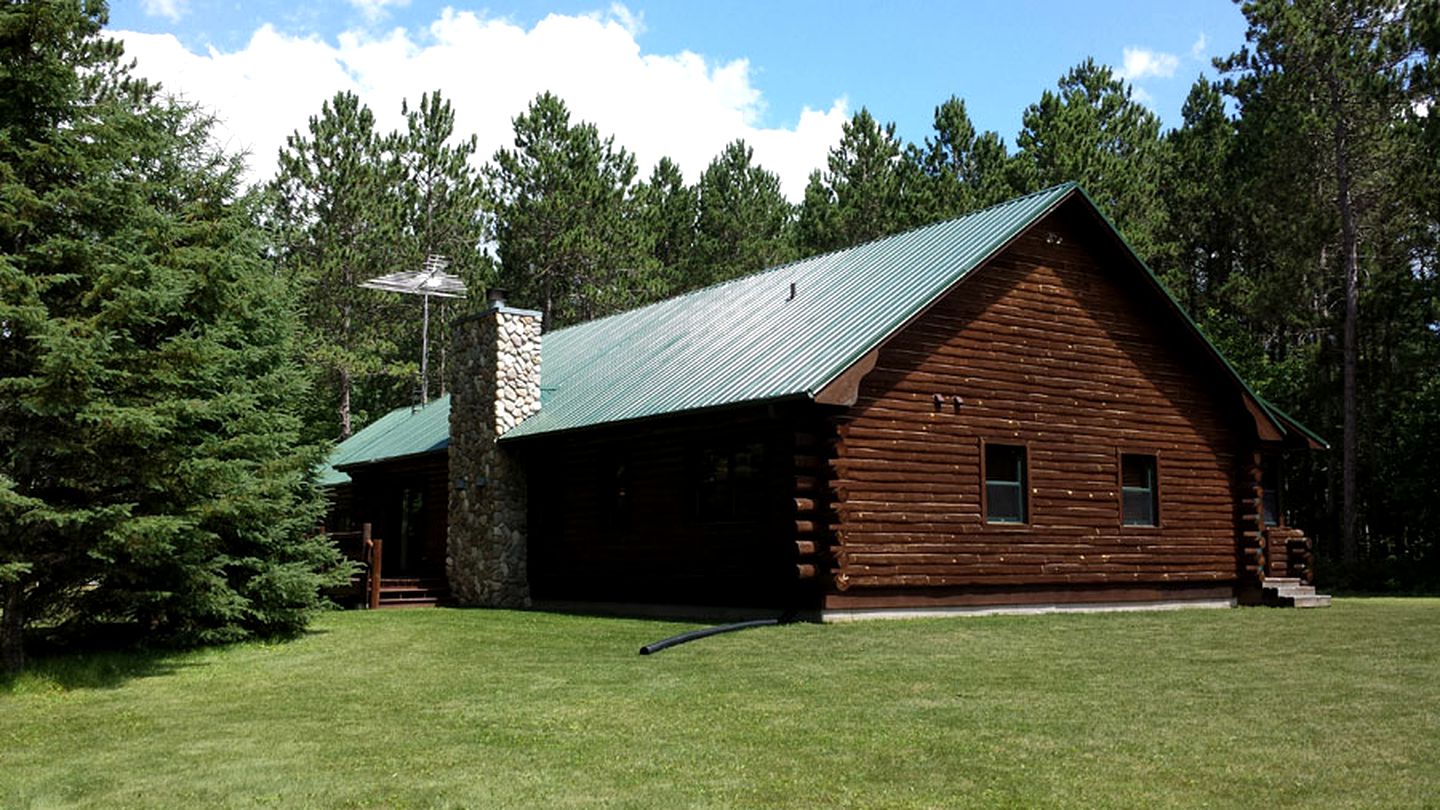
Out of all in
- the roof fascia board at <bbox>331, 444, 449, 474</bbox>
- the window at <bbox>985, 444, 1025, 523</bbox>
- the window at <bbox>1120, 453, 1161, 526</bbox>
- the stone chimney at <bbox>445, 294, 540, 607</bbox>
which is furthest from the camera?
the roof fascia board at <bbox>331, 444, 449, 474</bbox>

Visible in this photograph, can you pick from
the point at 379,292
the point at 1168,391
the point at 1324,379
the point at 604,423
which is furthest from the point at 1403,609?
the point at 379,292

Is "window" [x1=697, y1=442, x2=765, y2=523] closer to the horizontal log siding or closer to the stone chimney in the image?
the horizontal log siding

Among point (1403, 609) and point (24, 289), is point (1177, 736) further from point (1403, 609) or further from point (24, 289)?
point (1403, 609)

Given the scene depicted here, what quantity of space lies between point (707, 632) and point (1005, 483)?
20.9ft

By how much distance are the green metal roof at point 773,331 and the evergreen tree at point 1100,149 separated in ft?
69.8

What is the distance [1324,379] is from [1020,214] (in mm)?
22319

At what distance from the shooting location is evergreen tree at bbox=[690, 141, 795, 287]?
182 ft

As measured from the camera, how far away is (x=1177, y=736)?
8.38 metres

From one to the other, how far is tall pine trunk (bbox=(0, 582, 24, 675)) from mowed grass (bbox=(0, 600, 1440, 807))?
283 millimetres

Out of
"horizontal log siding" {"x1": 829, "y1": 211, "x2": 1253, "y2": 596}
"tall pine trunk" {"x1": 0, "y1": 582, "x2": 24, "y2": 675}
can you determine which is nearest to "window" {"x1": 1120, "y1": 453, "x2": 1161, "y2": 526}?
"horizontal log siding" {"x1": 829, "y1": 211, "x2": 1253, "y2": 596}

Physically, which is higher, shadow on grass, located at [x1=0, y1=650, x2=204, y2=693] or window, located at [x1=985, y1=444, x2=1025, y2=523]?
window, located at [x1=985, y1=444, x2=1025, y2=523]

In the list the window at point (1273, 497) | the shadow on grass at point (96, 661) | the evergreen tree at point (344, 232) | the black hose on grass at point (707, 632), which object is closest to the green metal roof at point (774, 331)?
the black hose on grass at point (707, 632)

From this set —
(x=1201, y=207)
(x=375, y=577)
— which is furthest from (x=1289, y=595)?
(x=1201, y=207)

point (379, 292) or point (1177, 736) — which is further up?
point (379, 292)
